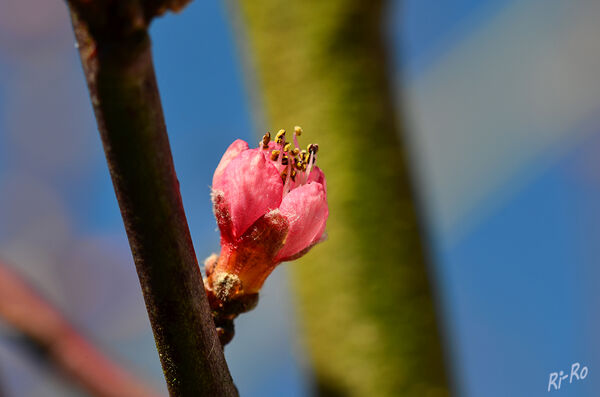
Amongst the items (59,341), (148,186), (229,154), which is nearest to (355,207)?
(59,341)

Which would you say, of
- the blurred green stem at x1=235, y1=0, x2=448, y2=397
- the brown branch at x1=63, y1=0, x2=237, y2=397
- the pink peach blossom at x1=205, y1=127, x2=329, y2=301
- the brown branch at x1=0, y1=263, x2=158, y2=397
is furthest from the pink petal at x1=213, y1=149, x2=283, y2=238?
the blurred green stem at x1=235, y1=0, x2=448, y2=397

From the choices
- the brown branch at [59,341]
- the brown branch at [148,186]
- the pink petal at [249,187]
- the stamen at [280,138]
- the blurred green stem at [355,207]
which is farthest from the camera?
the blurred green stem at [355,207]

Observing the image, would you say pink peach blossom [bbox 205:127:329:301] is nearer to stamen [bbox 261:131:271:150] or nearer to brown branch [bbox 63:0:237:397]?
stamen [bbox 261:131:271:150]

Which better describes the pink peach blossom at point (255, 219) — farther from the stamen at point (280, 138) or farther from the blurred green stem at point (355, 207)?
the blurred green stem at point (355, 207)

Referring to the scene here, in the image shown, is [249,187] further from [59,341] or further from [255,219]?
[59,341]

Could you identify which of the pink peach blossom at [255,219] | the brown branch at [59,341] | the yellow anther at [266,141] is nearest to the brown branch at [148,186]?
the pink peach blossom at [255,219]

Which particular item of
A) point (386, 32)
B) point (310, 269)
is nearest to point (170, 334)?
point (310, 269)
